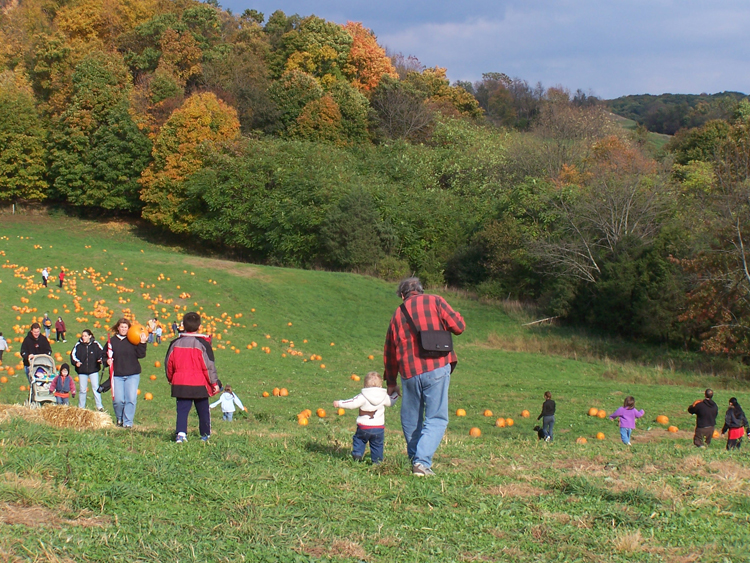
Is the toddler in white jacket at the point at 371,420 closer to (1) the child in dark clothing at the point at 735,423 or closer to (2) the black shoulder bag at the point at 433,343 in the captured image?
(2) the black shoulder bag at the point at 433,343

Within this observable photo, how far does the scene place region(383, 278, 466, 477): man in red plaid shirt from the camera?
21.9 ft

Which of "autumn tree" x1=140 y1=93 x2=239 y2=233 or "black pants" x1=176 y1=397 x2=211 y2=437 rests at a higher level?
"autumn tree" x1=140 y1=93 x2=239 y2=233

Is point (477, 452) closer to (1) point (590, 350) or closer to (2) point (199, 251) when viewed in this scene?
(1) point (590, 350)

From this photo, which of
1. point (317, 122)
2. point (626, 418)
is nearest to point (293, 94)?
point (317, 122)

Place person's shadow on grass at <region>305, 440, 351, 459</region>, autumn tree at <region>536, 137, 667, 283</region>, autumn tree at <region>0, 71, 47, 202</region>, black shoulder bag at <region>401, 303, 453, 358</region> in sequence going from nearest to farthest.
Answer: black shoulder bag at <region>401, 303, 453, 358</region>
person's shadow on grass at <region>305, 440, 351, 459</region>
autumn tree at <region>536, 137, 667, 283</region>
autumn tree at <region>0, 71, 47, 202</region>

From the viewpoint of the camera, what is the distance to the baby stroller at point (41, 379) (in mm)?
12531

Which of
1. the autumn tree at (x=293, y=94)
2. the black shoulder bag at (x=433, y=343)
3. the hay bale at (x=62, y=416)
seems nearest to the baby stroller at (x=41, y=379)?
the hay bale at (x=62, y=416)

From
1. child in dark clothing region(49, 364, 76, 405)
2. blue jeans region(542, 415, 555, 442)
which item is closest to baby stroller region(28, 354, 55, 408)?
child in dark clothing region(49, 364, 76, 405)

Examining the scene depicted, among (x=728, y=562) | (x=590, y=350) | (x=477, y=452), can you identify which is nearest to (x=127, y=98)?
(x=590, y=350)

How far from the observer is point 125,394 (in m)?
10.2

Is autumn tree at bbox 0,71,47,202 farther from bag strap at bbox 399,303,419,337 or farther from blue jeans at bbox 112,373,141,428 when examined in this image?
bag strap at bbox 399,303,419,337

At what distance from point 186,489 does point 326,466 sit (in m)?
1.62

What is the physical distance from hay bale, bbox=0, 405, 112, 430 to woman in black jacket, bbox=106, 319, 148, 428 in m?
1.06

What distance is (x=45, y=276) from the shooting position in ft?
102
